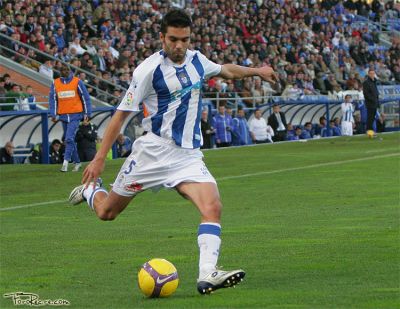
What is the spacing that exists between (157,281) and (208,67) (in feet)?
6.50

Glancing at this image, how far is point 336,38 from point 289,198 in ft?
124

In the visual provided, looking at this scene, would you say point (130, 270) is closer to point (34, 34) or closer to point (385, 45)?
point (34, 34)

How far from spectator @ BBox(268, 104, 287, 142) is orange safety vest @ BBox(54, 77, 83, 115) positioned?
13931mm

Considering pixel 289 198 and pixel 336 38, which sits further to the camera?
pixel 336 38

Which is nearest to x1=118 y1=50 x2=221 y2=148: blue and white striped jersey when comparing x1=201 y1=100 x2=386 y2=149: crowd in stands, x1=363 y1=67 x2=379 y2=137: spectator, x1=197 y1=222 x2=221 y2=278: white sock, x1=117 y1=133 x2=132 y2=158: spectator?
x1=197 y1=222 x2=221 y2=278: white sock

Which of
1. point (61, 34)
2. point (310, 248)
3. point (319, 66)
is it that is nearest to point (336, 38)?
point (319, 66)

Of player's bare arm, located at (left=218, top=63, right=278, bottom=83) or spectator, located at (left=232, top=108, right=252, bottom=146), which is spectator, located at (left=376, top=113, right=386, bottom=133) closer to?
spectator, located at (left=232, top=108, right=252, bottom=146)

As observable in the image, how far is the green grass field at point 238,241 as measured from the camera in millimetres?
8719

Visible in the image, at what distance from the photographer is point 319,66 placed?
49719 mm

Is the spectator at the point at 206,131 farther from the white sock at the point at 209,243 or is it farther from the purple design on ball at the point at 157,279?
the purple design on ball at the point at 157,279

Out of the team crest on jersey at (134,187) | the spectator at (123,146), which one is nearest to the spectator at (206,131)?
the spectator at (123,146)

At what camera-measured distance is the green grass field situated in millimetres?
8719

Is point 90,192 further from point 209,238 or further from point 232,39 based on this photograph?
point 232,39

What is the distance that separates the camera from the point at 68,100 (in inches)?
966
